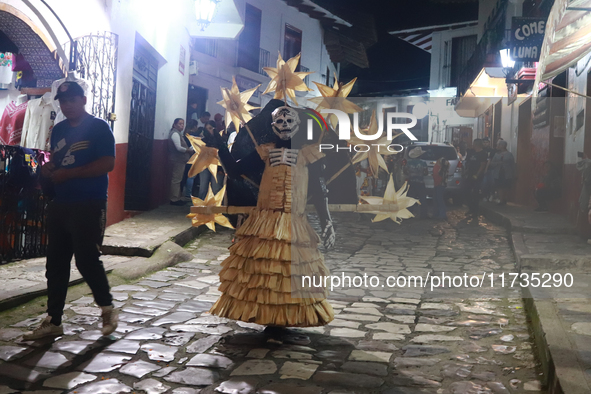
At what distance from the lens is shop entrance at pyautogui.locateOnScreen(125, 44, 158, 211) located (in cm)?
1086

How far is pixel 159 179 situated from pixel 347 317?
26.7 ft

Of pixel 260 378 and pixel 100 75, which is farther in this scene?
pixel 100 75

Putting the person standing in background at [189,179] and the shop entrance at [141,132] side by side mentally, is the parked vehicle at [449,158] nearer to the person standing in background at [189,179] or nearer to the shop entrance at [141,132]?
the person standing in background at [189,179]

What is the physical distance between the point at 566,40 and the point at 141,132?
8.55 meters

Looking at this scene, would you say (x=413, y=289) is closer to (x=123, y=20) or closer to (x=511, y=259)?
(x=511, y=259)

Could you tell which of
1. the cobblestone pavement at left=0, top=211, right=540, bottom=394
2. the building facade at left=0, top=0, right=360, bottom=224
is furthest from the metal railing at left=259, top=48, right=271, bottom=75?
the cobblestone pavement at left=0, top=211, right=540, bottom=394

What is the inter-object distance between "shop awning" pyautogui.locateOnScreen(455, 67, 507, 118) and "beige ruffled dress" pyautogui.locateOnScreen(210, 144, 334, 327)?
14943 mm

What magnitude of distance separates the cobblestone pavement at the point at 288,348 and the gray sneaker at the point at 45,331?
0.06 metres

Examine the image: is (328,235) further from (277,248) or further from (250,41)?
(250,41)

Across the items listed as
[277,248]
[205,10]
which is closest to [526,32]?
[205,10]

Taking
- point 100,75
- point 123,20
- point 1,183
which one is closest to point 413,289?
point 1,183

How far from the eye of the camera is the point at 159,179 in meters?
12.4

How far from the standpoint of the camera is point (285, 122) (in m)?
4.46

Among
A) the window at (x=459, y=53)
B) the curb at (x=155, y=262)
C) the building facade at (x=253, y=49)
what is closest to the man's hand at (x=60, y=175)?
the curb at (x=155, y=262)
